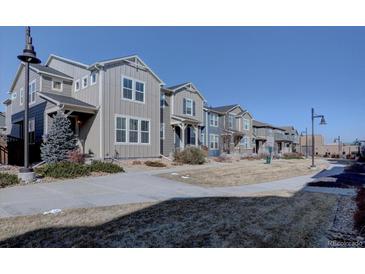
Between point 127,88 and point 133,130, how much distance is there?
3.02m

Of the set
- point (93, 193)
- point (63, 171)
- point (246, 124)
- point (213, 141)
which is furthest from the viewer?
point (246, 124)

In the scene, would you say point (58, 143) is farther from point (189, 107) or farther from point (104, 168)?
point (189, 107)

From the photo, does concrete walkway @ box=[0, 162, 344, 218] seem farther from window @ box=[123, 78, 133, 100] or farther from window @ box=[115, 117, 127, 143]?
window @ box=[123, 78, 133, 100]

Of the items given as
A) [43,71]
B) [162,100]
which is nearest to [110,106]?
[43,71]

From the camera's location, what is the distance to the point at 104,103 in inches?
614

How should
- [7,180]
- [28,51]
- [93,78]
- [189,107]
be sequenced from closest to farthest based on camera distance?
[7,180]
[28,51]
[93,78]
[189,107]

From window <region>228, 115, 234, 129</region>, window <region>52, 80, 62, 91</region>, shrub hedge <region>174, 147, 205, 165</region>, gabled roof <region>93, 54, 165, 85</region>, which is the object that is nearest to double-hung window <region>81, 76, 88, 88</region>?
gabled roof <region>93, 54, 165, 85</region>

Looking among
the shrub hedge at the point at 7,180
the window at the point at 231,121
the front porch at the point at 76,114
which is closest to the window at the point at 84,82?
the front porch at the point at 76,114

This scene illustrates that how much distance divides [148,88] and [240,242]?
16.3 meters

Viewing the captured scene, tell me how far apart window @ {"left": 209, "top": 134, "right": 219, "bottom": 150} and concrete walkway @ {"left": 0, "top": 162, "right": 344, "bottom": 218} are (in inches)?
729

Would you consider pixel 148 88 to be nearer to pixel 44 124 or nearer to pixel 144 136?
pixel 144 136

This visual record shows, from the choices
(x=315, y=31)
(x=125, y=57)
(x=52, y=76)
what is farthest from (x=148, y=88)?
(x=315, y=31)

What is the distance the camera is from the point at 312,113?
17.9 m

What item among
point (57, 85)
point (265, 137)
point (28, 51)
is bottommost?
point (265, 137)
